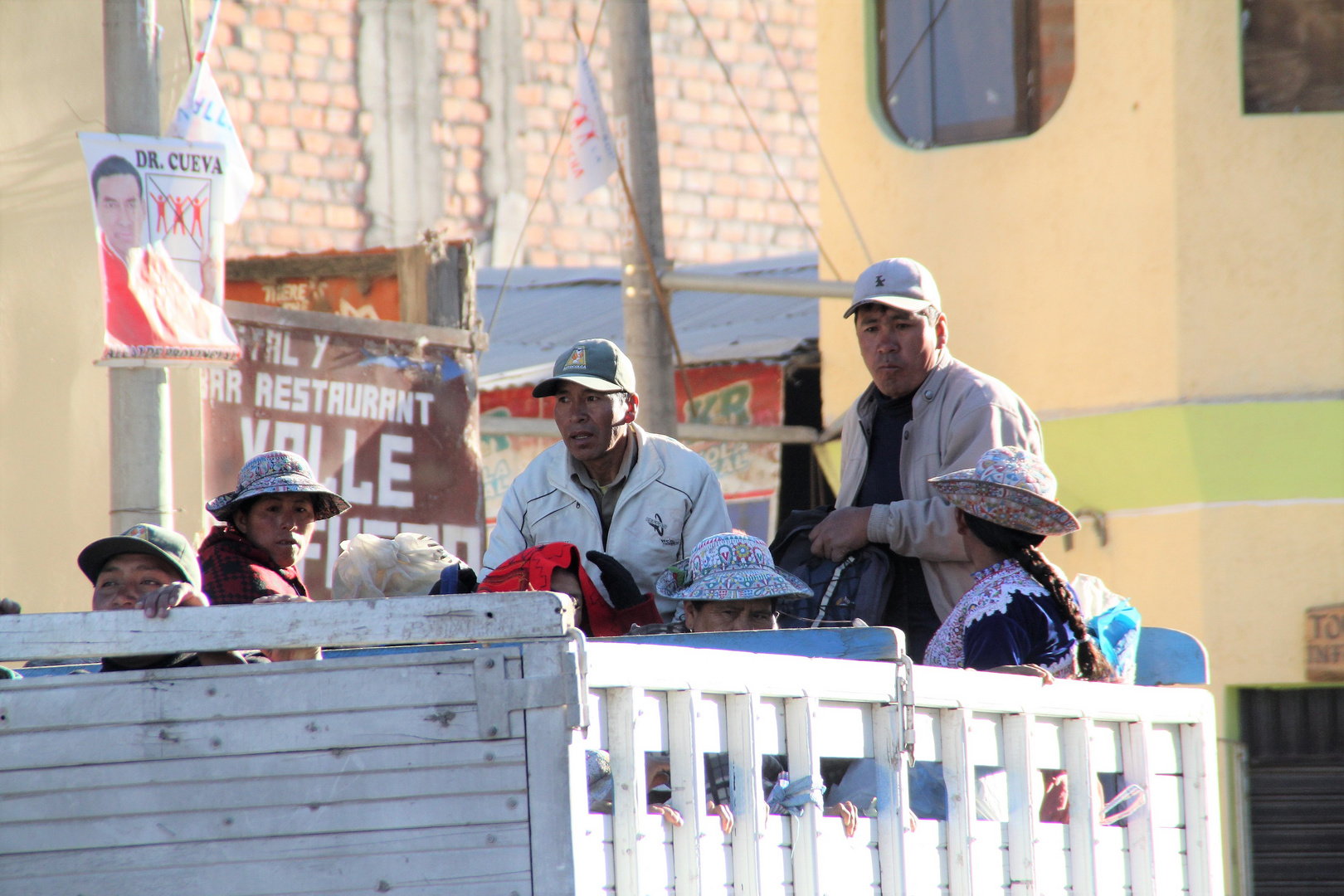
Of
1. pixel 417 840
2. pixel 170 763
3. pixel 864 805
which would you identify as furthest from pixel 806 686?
pixel 170 763

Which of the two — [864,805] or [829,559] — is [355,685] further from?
[829,559]

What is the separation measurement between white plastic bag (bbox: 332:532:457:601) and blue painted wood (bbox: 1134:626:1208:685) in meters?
1.97

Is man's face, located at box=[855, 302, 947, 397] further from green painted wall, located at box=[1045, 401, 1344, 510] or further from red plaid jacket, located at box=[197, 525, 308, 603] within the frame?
green painted wall, located at box=[1045, 401, 1344, 510]

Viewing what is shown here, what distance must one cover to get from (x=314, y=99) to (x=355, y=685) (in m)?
12.9

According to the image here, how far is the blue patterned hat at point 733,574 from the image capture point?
430 centimetres

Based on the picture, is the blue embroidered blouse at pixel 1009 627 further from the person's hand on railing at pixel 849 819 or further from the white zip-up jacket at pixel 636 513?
the white zip-up jacket at pixel 636 513

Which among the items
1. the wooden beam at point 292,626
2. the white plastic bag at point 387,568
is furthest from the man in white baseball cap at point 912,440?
the wooden beam at point 292,626

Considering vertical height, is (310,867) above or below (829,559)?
below

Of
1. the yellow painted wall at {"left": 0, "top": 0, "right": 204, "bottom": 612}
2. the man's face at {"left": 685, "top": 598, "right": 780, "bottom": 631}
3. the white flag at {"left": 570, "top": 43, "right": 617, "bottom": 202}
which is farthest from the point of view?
the white flag at {"left": 570, "top": 43, "right": 617, "bottom": 202}

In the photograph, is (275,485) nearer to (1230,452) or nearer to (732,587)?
(732,587)

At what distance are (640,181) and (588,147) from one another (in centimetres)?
37

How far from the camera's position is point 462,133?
15.5m

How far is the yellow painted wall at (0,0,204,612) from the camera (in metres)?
6.91

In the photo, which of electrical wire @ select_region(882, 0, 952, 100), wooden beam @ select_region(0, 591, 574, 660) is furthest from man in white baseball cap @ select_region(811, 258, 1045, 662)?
electrical wire @ select_region(882, 0, 952, 100)
